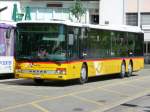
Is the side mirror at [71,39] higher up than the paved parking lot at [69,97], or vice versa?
the side mirror at [71,39]

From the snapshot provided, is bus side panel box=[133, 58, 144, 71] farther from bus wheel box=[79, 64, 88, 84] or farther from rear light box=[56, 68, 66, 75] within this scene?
rear light box=[56, 68, 66, 75]

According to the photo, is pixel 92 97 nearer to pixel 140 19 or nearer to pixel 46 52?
pixel 46 52

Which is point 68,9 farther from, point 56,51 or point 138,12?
point 56,51

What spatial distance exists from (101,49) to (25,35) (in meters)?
4.59

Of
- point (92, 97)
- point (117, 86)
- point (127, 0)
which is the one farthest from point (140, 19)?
point (92, 97)

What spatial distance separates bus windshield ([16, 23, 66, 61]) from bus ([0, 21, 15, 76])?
10.0 feet

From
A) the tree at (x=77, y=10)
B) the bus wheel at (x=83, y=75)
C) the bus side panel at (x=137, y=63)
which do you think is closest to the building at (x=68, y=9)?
the tree at (x=77, y=10)

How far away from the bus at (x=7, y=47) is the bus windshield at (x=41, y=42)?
306 centimetres

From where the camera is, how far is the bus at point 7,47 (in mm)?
25000

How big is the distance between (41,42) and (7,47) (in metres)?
4.18

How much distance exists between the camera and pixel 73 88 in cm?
2092

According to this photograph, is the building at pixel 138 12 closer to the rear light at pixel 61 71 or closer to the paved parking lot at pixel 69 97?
the paved parking lot at pixel 69 97

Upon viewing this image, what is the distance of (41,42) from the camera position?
21.6 meters

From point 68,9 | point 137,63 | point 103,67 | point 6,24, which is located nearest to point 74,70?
point 103,67
